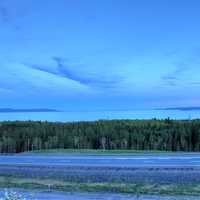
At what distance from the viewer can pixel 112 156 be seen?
2428 cm

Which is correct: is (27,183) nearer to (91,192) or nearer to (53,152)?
(91,192)

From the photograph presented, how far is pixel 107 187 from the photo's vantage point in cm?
1631

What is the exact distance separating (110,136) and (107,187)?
44.9 feet

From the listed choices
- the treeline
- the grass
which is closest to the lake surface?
the grass

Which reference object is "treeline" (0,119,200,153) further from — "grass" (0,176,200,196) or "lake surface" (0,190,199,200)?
"lake surface" (0,190,199,200)

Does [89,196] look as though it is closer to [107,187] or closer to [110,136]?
[107,187]

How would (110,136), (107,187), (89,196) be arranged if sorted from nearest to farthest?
(89,196), (107,187), (110,136)

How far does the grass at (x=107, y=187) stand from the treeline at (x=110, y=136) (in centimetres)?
1223

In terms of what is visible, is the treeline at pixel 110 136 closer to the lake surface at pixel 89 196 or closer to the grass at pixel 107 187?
the grass at pixel 107 187

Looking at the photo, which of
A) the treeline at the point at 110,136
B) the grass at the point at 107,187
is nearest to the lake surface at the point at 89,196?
the grass at the point at 107,187

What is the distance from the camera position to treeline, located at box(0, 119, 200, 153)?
29328mm

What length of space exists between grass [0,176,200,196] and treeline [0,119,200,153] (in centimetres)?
1223

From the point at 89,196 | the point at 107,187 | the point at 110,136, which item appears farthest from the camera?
the point at 110,136

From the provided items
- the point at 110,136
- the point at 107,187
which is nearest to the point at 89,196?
the point at 107,187
